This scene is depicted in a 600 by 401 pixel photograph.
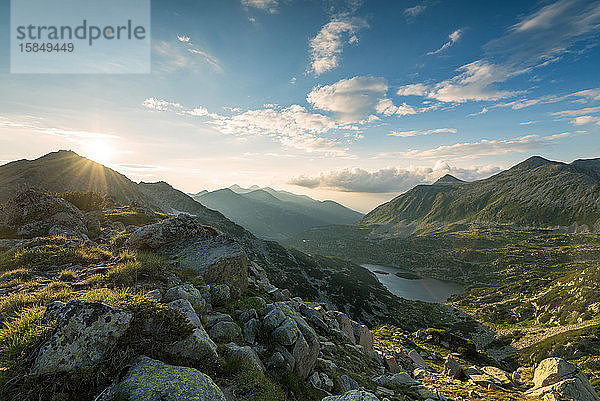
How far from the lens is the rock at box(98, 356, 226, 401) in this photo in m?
6.02

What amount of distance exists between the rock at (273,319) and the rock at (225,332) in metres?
1.69

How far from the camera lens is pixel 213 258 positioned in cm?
1725

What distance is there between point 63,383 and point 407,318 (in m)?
137

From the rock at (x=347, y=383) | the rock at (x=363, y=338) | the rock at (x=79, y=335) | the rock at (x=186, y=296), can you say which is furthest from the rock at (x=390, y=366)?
the rock at (x=79, y=335)

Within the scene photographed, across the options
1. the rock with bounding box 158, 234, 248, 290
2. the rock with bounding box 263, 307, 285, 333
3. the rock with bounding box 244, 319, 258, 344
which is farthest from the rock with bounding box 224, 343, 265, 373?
the rock with bounding box 158, 234, 248, 290

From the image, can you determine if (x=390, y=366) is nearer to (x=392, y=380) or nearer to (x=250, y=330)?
(x=392, y=380)

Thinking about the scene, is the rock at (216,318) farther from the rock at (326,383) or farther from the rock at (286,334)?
the rock at (326,383)

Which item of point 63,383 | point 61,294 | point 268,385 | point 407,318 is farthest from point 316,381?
point 407,318

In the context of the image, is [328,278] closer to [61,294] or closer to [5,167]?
[61,294]

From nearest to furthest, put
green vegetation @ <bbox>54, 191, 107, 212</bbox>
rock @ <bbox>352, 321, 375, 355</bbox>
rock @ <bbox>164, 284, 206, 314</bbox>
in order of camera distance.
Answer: rock @ <bbox>164, 284, 206, 314</bbox>
rock @ <bbox>352, 321, 375, 355</bbox>
green vegetation @ <bbox>54, 191, 107, 212</bbox>

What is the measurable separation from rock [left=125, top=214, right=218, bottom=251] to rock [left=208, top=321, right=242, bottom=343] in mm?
10686

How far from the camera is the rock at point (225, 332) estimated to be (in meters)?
11.2

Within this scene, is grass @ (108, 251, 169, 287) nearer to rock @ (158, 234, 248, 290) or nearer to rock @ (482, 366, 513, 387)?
rock @ (158, 234, 248, 290)

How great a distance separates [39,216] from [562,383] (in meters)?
57.1
